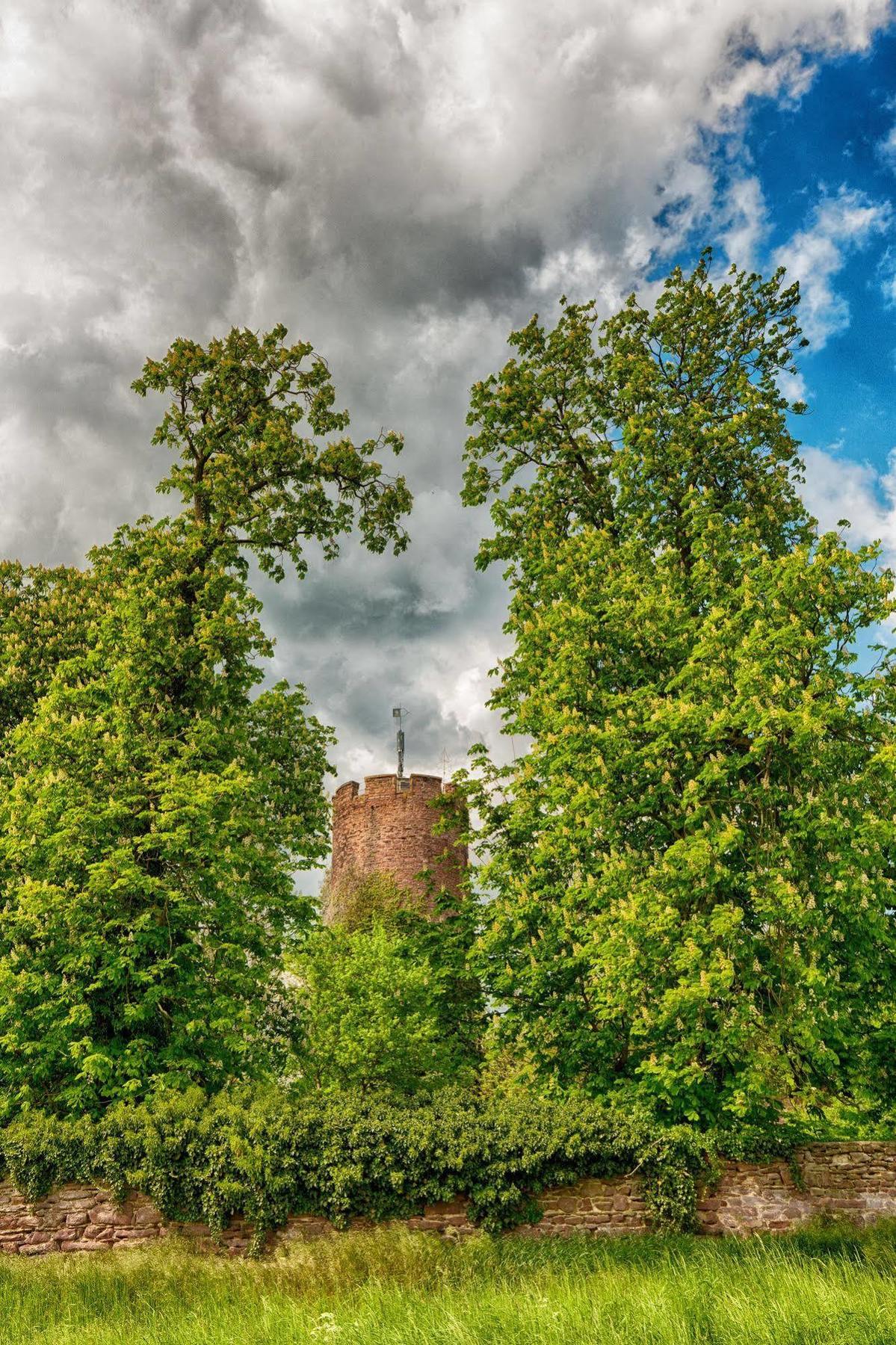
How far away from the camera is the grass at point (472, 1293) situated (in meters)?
5.46

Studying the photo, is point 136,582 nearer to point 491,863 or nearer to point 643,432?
point 491,863

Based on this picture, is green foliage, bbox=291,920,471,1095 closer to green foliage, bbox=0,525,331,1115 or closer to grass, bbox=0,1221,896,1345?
green foliage, bbox=0,525,331,1115

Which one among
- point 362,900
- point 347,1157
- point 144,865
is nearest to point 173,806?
point 144,865

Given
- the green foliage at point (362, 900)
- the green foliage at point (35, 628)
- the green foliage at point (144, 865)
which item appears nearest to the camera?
the green foliage at point (144, 865)

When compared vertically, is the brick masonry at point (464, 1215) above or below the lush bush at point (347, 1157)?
below

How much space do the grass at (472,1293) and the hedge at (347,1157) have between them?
1.53 feet

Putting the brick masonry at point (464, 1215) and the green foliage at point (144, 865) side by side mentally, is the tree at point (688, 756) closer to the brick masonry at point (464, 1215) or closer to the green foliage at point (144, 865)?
the brick masonry at point (464, 1215)

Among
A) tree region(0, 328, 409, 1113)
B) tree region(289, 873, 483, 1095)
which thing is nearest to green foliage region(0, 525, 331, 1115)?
tree region(0, 328, 409, 1113)

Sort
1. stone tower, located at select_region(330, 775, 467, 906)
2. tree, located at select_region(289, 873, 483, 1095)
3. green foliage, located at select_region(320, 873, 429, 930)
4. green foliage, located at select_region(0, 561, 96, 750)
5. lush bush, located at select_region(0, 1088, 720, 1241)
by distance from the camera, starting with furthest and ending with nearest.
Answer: stone tower, located at select_region(330, 775, 467, 906), green foliage, located at select_region(320, 873, 429, 930), green foliage, located at select_region(0, 561, 96, 750), tree, located at select_region(289, 873, 483, 1095), lush bush, located at select_region(0, 1088, 720, 1241)

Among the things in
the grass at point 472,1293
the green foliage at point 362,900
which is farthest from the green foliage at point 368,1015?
the grass at point 472,1293

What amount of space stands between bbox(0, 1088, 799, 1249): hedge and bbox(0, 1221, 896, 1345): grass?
47 cm

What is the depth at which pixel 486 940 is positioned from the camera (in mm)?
13984

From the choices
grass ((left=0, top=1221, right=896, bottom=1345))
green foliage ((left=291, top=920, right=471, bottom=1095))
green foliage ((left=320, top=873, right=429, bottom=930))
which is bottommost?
grass ((left=0, top=1221, right=896, bottom=1345))

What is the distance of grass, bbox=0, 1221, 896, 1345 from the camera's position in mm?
5461
